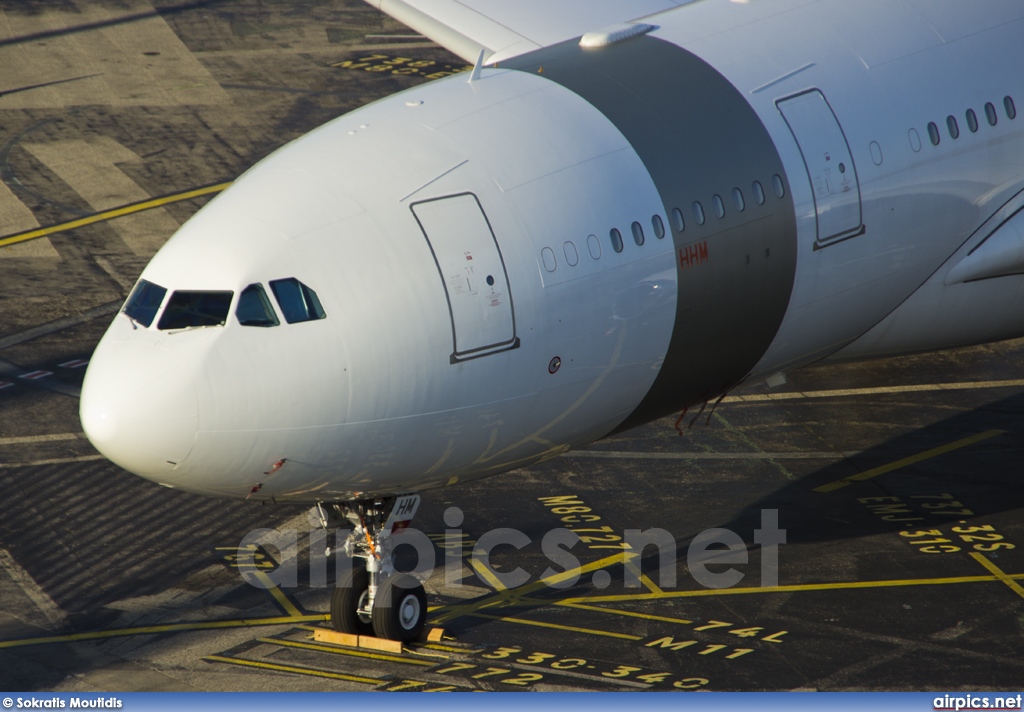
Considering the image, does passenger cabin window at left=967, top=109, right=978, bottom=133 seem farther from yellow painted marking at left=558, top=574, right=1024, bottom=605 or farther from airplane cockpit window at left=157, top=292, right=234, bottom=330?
airplane cockpit window at left=157, top=292, right=234, bottom=330

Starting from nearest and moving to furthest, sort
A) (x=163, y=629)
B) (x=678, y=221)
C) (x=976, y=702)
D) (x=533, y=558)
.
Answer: (x=976, y=702) < (x=678, y=221) < (x=163, y=629) < (x=533, y=558)

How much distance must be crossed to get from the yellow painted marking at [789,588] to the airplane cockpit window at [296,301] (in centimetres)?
662

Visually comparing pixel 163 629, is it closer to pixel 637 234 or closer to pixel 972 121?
pixel 637 234

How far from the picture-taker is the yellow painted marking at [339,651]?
18281 mm

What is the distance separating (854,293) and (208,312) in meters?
8.48

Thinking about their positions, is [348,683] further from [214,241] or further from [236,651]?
[214,241]

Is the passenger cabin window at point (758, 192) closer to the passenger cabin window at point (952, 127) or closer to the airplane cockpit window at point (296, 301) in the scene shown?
the passenger cabin window at point (952, 127)

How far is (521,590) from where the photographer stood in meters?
20.4

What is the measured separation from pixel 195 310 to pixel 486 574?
23.5 ft

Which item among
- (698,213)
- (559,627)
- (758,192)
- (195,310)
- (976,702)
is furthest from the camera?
(559,627)

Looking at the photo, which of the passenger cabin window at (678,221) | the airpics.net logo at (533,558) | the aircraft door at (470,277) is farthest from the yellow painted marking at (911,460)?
the aircraft door at (470,277)

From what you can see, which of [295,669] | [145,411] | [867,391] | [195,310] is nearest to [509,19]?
[867,391]

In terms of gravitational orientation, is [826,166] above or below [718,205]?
above

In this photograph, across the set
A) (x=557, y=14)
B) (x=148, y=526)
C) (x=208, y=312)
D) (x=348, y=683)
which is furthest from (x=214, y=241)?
(x=557, y=14)
